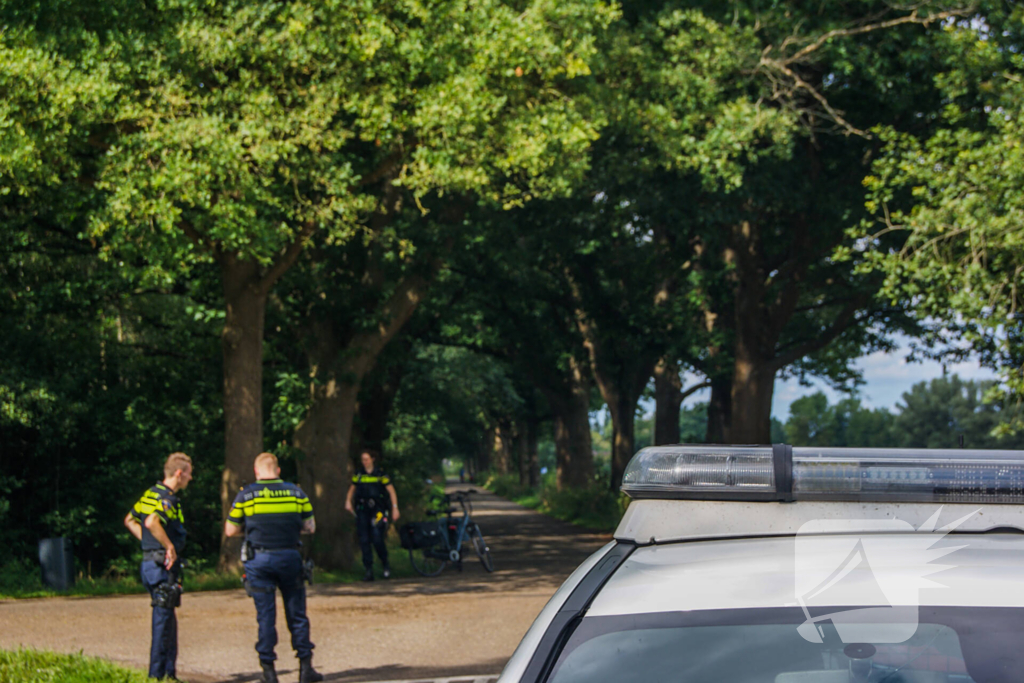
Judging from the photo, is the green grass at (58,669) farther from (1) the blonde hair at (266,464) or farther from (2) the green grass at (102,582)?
(2) the green grass at (102,582)

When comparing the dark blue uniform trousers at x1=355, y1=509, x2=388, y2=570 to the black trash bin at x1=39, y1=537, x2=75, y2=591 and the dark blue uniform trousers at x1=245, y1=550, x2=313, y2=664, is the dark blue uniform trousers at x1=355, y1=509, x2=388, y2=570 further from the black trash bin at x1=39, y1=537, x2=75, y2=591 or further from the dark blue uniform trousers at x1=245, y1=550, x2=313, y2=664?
the dark blue uniform trousers at x1=245, y1=550, x2=313, y2=664

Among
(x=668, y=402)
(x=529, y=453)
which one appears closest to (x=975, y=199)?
(x=668, y=402)

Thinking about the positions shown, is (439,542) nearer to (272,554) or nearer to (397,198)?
(397,198)

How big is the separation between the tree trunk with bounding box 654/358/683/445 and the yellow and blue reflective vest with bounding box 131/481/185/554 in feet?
68.2

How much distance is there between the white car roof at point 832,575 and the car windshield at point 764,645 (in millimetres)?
24

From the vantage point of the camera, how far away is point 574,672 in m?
2.12

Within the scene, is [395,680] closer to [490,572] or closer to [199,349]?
[490,572]

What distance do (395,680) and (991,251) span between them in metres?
9.35

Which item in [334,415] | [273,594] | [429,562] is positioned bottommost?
[429,562]

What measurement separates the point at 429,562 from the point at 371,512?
4.87 ft

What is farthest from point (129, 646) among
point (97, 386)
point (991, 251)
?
point (991, 251)

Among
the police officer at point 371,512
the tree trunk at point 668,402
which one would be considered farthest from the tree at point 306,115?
the tree trunk at point 668,402

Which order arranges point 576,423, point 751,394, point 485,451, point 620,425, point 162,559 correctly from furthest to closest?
1. point 485,451
2. point 576,423
3. point 620,425
4. point 751,394
5. point 162,559

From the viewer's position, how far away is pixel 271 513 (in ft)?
27.8
